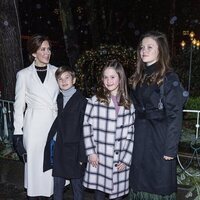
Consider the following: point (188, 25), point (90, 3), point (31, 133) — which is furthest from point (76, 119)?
point (188, 25)

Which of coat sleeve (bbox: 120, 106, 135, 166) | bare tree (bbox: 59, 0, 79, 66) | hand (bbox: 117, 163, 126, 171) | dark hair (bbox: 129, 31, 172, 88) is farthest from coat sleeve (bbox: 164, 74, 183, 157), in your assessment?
bare tree (bbox: 59, 0, 79, 66)

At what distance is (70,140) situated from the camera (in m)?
4.02

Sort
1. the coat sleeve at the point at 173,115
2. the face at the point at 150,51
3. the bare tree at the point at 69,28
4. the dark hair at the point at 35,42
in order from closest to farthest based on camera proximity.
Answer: the coat sleeve at the point at 173,115, the face at the point at 150,51, the dark hair at the point at 35,42, the bare tree at the point at 69,28

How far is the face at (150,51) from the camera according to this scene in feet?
11.7

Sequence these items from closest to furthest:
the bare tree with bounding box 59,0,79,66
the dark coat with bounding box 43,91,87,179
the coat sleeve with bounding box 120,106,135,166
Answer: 1. the coat sleeve with bounding box 120,106,135,166
2. the dark coat with bounding box 43,91,87,179
3. the bare tree with bounding box 59,0,79,66

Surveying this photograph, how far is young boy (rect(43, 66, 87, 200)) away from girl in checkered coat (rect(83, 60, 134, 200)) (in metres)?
0.17

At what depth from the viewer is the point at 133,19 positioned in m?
20.1

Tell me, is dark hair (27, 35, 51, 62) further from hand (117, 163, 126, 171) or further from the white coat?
hand (117, 163, 126, 171)

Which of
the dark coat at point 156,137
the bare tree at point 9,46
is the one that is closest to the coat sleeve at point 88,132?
the dark coat at point 156,137

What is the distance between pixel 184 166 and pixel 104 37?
14.5m

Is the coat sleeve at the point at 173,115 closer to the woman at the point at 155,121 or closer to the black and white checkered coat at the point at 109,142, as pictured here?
the woman at the point at 155,121

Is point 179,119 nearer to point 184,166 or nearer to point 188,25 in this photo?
Answer: point 184,166

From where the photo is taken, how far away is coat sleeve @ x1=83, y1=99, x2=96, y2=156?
386 centimetres

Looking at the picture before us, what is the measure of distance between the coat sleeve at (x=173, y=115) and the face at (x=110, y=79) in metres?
0.60
